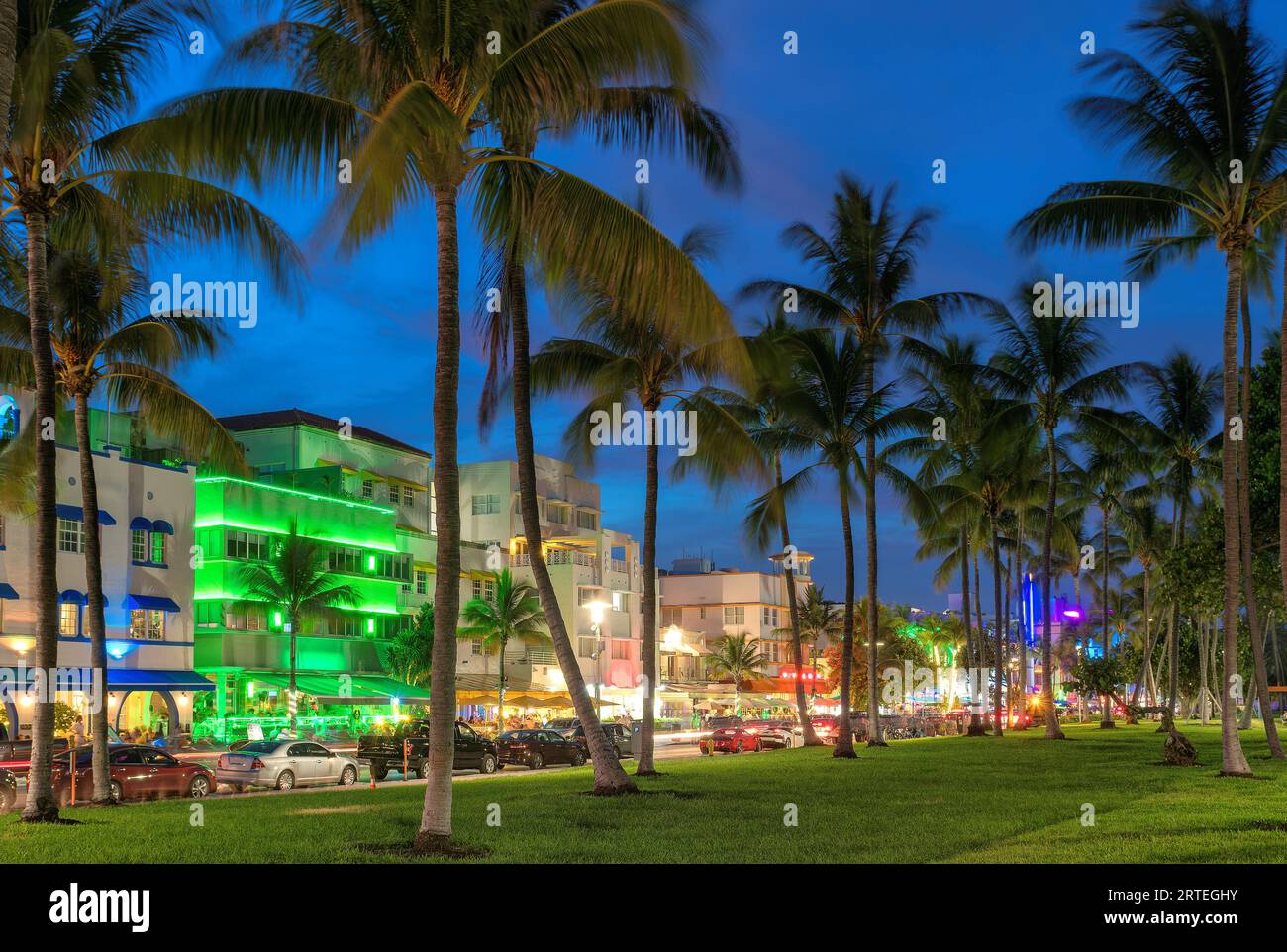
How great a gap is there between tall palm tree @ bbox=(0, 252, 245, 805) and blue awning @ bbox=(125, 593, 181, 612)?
2672 centimetres

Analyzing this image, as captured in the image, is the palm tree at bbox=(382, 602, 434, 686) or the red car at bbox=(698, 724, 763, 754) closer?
the red car at bbox=(698, 724, 763, 754)

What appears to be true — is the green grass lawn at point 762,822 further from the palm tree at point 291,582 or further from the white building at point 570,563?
the white building at point 570,563

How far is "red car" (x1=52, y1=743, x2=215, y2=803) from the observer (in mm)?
28219

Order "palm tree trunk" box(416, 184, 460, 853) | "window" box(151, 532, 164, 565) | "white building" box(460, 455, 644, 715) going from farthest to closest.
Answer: "white building" box(460, 455, 644, 715)
"window" box(151, 532, 164, 565)
"palm tree trunk" box(416, 184, 460, 853)

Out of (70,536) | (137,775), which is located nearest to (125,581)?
(70,536)

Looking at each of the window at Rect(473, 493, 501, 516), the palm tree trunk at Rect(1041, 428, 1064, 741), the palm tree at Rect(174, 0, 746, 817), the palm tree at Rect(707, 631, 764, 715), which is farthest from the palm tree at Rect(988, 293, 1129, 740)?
the palm tree at Rect(707, 631, 764, 715)

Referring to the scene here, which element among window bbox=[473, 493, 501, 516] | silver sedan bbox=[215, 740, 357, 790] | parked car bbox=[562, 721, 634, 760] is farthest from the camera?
window bbox=[473, 493, 501, 516]

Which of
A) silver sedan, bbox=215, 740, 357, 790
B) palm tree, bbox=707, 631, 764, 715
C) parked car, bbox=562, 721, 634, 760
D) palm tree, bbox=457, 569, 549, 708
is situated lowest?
palm tree, bbox=707, 631, 764, 715

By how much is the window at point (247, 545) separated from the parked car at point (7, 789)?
35146 mm

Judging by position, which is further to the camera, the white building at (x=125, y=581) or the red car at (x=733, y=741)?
the red car at (x=733, y=741)

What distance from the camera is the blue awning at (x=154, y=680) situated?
49844mm

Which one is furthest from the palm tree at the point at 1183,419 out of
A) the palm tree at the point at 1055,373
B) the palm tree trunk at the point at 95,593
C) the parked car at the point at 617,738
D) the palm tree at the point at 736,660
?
the palm tree at the point at 736,660

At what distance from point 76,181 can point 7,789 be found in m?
13.7

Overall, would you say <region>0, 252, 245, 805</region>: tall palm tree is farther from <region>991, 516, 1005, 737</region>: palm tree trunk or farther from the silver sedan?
<region>991, 516, 1005, 737</region>: palm tree trunk
